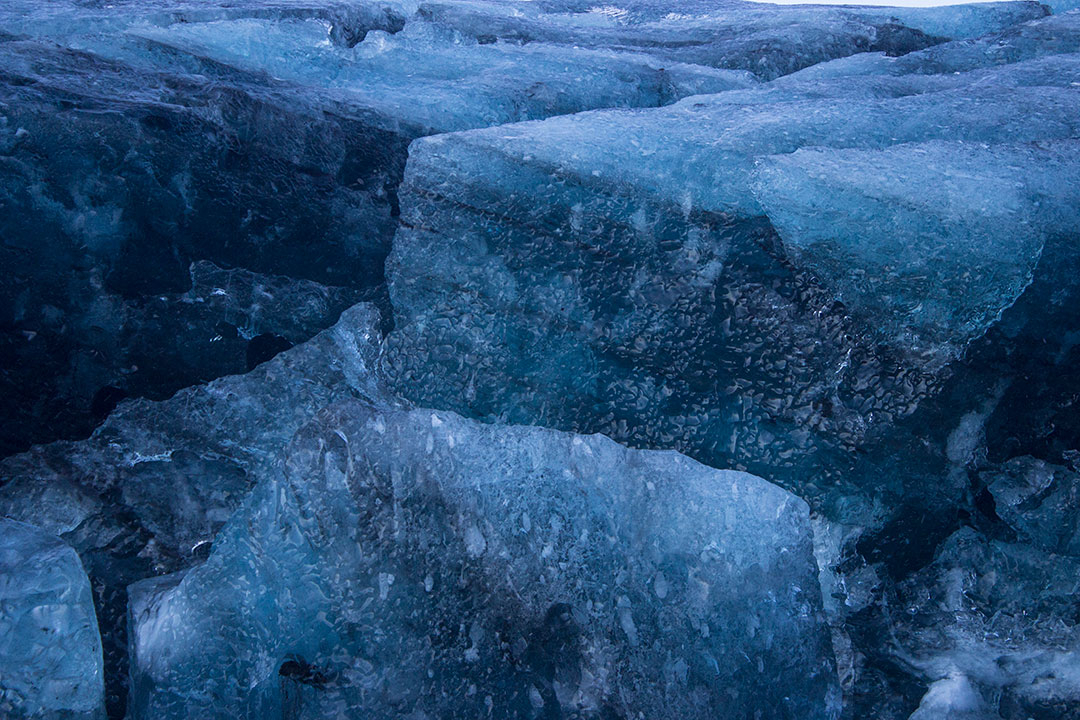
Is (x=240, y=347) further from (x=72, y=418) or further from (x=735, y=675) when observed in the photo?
(x=735, y=675)

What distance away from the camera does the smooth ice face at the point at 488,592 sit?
0.78 meters

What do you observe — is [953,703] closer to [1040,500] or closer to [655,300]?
[1040,500]

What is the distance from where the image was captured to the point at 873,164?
3.00ft

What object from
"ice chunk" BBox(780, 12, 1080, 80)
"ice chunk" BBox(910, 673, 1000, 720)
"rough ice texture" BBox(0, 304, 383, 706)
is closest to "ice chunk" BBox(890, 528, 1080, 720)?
"ice chunk" BBox(910, 673, 1000, 720)

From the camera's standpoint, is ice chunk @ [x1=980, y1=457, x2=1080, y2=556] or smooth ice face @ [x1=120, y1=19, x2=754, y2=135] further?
smooth ice face @ [x1=120, y1=19, x2=754, y2=135]

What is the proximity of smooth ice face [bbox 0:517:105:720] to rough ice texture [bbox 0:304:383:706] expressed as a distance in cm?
11

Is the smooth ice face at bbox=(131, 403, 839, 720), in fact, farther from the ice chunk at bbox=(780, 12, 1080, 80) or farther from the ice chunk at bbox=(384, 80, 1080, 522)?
the ice chunk at bbox=(780, 12, 1080, 80)

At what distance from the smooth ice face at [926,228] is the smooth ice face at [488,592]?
0.24 m

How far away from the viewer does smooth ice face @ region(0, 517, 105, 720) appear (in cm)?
75

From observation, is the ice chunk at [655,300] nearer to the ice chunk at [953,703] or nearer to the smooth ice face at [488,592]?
the smooth ice face at [488,592]

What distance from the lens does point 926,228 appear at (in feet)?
2.79

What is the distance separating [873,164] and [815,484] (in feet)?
1.24

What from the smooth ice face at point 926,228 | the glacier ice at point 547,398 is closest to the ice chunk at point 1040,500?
the glacier ice at point 547,398

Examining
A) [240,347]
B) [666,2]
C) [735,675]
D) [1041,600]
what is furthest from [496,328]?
[666,2]
